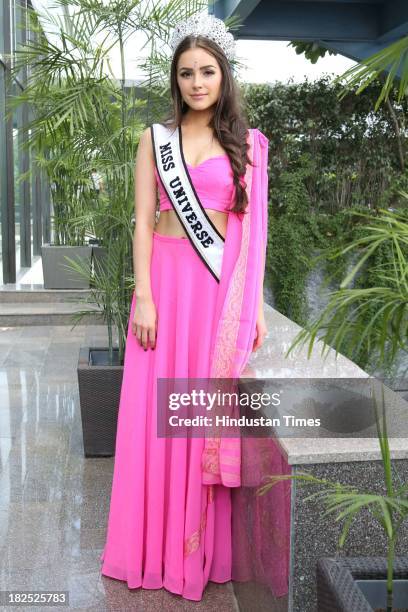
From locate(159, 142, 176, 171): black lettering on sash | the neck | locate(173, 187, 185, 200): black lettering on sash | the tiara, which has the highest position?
the tiara

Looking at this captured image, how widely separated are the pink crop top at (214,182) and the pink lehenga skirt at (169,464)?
14 centimetres

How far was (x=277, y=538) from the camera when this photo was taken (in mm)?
1822

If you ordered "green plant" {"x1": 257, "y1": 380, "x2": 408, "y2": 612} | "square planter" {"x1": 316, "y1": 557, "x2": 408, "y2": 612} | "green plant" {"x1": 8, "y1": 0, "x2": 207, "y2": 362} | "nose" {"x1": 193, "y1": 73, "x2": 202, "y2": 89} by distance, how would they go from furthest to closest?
"green plant" {"x1": 8, "y1": 0, "x2": 207, "y2": 362}, "nose" {"x1": 193, "y1": 73, "x2": 202, "y2": 89}, "square planter" {"x1": 316, "y1": 557, "x2": 408, "y2": 612}, "green plant" {"x1": 257, "y1": 380, "x2": 408, "y2": 612}

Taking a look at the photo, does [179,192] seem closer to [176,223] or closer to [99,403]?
[176,223]

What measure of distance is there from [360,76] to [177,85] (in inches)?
55.8

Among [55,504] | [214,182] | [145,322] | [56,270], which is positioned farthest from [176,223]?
[56,270]

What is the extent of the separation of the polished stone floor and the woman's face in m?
1.44

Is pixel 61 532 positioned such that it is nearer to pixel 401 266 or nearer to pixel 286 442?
pixel 286 442

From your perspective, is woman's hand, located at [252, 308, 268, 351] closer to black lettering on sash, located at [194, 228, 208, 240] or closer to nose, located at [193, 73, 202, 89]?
black lettering on sash, located at [194, 228, 208, 240]

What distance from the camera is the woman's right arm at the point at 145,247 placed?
238 cm

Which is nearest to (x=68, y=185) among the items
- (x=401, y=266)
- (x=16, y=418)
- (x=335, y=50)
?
(x=335, y=50)

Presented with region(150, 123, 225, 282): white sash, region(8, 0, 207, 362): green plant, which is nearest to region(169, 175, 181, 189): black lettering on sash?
region(150, 123, 225, 282): white sash

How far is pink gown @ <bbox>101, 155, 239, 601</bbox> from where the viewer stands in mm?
2357

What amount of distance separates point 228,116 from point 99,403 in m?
1.67
